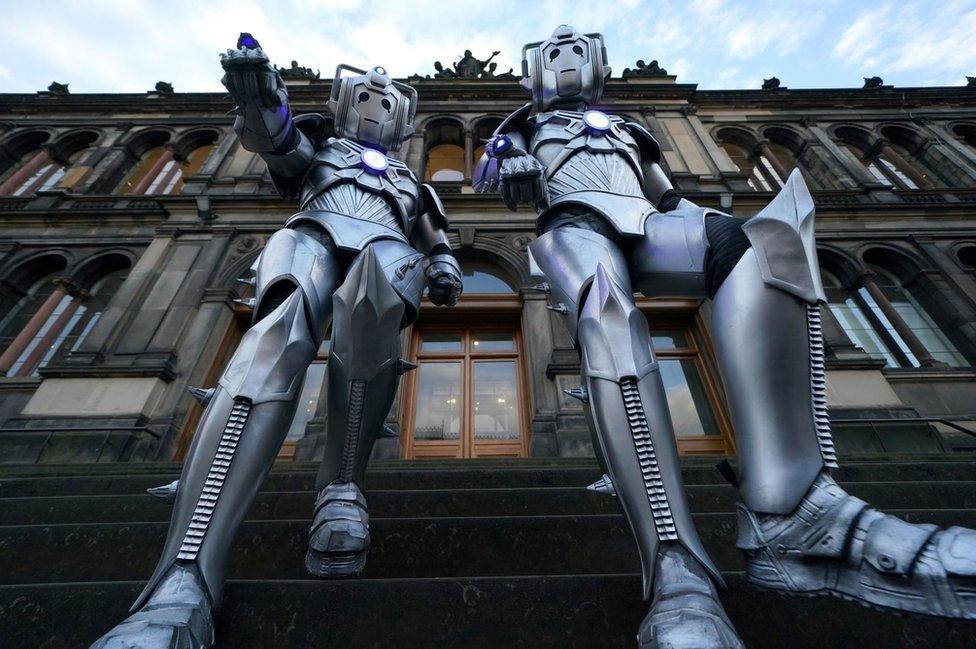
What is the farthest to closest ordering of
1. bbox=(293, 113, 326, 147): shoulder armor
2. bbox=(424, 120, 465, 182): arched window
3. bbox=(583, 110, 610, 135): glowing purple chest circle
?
bbox=(424, 120, 465, 182): arched window < bbox=(293, 113, 326, 147): shoulder armor < bbox=(583, 110, 610, 135): glowing purple chest circle

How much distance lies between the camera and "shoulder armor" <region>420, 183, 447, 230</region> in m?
3.07

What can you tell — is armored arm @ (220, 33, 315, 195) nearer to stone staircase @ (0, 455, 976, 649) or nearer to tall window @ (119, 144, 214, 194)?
stone staircase @ (0, 455, 976, 649)

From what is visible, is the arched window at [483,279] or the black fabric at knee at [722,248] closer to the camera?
the black fabric at knee at [722,248]

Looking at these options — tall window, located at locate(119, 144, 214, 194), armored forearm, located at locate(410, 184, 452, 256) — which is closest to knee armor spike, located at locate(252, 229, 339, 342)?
armored forearm, located at locate(410, 184, 452, 256)

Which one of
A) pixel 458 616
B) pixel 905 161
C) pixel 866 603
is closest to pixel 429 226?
pixel 458 616

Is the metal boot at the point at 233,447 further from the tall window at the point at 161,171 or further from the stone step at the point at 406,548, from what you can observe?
the tall window at the point at 161,171

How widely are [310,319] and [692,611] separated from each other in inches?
71.2

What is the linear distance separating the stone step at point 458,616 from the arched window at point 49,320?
30.7ft

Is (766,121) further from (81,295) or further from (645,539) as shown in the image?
(81,295)

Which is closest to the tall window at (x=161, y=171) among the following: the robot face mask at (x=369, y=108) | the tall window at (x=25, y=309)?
the tall window at (x=25, y=309)

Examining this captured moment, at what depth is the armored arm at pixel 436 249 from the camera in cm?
281

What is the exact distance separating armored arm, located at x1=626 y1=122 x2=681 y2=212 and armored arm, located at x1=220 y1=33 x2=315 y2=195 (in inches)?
78.9

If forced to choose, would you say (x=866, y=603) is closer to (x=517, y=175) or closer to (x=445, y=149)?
(x=517, y=175)

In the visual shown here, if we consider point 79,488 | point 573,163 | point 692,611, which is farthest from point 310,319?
point 79,488
